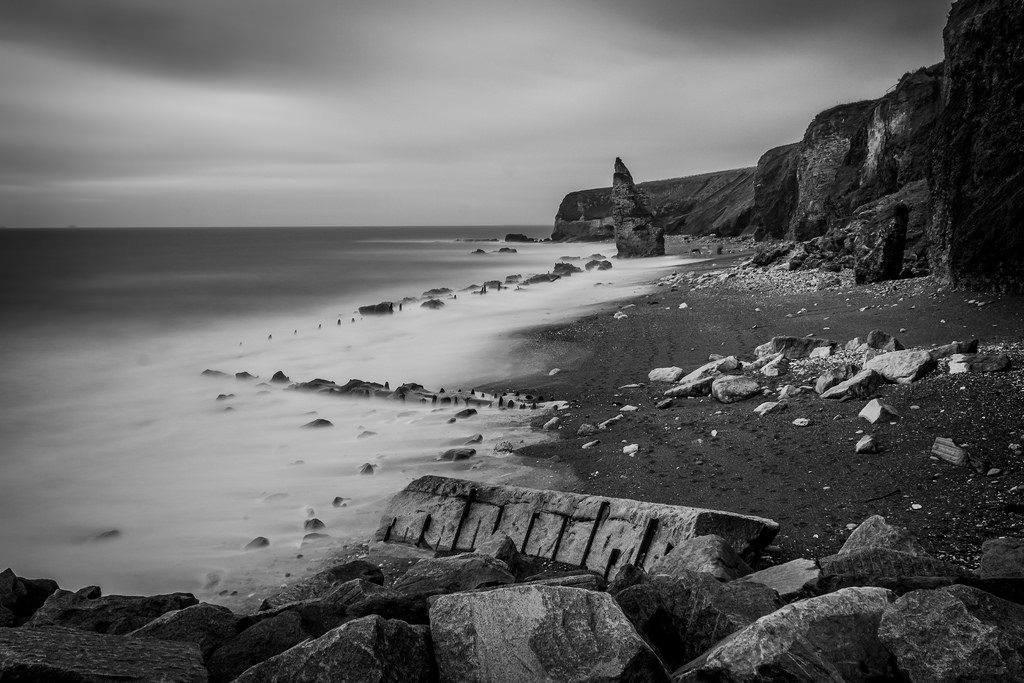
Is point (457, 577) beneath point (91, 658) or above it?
beneath

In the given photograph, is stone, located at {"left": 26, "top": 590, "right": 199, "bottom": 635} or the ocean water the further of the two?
the ocean water

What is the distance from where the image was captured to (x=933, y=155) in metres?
12.8

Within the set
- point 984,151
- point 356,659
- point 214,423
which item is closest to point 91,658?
point 356,659

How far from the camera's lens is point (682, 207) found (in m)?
86.7

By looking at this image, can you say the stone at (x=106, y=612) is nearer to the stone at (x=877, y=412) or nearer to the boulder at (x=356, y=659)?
the boulder at (x=356, y=659)

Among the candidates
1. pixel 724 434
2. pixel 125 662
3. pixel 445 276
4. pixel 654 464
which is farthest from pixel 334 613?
pixel 445 276

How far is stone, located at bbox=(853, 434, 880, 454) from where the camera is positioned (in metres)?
5.77

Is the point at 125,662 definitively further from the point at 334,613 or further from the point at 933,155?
the point at 933,155

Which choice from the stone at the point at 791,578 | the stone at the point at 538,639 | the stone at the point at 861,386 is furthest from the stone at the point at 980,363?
the stone at the point at 538,639

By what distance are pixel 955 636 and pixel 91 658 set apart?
3504 mm

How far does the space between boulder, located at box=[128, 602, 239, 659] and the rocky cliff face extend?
38.8ft

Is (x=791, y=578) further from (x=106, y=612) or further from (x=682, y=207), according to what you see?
(x=682, y=207)

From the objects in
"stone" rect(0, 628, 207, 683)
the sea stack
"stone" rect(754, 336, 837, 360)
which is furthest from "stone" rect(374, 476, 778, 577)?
the sea stack

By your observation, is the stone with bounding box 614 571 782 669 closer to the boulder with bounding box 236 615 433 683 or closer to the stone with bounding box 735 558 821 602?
the stone with bounding box 735 558 821 602
